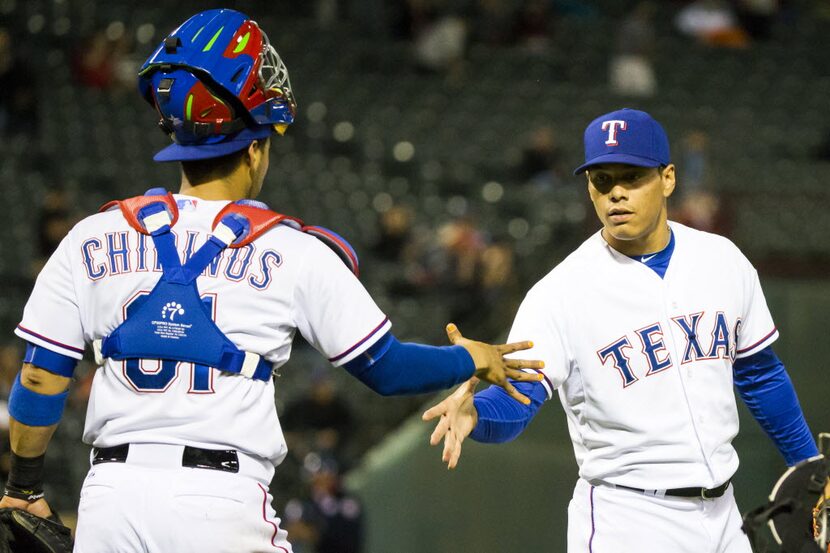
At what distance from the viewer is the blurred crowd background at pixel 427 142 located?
28.3 ft

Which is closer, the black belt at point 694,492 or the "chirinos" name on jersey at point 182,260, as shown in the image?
the "chirinos" name on jersey at point 182,260

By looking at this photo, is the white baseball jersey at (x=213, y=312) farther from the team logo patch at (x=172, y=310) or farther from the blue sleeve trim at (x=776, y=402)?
the blue sleeve trim at (x=776, y=402)

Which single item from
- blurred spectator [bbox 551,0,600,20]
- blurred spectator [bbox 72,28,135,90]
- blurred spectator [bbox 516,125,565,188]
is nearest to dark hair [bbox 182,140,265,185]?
blurred spectator [bbox 516,125,565,188]

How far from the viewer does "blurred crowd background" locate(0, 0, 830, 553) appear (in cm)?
862

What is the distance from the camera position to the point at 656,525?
3500mm

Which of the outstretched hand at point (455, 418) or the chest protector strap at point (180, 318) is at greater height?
the chest protector strap at point (180, 318)

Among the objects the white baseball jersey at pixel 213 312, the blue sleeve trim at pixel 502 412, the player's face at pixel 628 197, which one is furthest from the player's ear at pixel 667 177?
the white baseball jersey at pixel 213 312

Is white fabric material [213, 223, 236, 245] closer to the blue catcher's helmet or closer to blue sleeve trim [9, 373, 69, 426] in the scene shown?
the blue catcher's helmet

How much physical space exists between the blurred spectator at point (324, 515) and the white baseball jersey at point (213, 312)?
5.11m

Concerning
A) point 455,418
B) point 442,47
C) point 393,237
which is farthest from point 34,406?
point 442,47

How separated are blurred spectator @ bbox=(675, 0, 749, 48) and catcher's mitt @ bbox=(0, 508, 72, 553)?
464 inches

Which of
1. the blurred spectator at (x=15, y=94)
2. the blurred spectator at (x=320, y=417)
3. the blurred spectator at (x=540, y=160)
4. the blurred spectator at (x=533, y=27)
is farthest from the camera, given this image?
the blurred spectator at (x=533, y=27)

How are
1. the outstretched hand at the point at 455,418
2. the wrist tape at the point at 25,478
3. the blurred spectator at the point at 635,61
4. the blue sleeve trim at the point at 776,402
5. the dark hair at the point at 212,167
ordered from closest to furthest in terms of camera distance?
1. the dark hair at the point at 212,167
2. the wrist tape at the point at 25,478
3. the outstretched hand at the point at 455,418
4. the blue sleeve trim at the point at 776,402
5. the blurred spectator at the point at 635,61

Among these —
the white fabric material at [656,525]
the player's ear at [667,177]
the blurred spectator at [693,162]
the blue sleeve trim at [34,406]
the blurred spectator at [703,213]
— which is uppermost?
the blurred spectator at [693,162]
